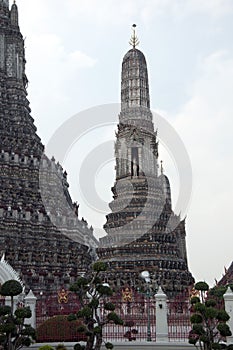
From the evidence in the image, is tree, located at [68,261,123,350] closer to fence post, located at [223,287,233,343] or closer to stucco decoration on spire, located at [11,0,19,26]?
fence post, located at [223,287,233,343]

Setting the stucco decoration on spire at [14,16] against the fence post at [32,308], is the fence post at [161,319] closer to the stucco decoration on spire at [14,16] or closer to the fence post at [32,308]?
the fence post at [32,308]

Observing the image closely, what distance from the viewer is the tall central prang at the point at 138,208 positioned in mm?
40844

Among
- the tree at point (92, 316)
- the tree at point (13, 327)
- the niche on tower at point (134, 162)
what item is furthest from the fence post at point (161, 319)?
the niche on tower at point (134, 162)

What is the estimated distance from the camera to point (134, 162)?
47.2m

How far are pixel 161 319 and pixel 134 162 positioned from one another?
29.1 metres

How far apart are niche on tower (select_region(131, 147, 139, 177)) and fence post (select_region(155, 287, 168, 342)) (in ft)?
90.7

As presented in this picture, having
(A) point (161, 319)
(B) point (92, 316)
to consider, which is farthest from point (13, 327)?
(A) point (161, 319)

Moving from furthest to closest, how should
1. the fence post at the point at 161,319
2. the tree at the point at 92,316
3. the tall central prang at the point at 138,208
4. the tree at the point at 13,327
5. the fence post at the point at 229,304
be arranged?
the tall central prang at the point at 138,208, the fence post at the point at 161,319, the fence post at the point at 229,304, the tree at the point at 13,327, the tree at the point at 92,316

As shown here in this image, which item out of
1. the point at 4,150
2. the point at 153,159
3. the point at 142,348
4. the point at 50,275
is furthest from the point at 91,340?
the point at 153,159

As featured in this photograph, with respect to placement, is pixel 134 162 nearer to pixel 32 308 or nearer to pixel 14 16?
pixel 14 16

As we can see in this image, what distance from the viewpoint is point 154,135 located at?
4881cm

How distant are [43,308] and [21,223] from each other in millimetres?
15280

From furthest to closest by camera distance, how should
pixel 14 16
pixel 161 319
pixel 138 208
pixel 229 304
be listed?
1. pixel 14 16
2. pixel 138 208
3. pixel 161 319
4. pixel 229 304

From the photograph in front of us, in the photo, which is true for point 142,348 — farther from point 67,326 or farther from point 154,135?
A: point 154,135
